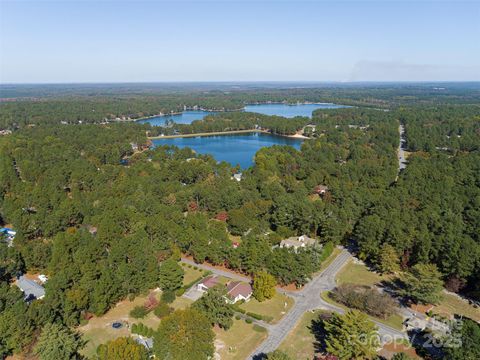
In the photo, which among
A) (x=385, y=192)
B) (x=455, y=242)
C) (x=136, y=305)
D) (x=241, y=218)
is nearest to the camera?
(x=136, y=305)

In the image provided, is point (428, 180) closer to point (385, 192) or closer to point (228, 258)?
point (385, 192)

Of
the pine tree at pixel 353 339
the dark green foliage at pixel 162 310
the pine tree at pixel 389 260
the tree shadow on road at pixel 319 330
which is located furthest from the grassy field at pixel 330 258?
the dark green foliage at pixel 162 310

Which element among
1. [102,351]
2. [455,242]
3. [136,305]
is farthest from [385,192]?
[102,351]

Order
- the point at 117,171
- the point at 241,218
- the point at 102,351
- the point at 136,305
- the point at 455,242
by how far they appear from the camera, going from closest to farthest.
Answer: the point at 102,351, the point at 136,305, the point at 455,242, the point at 241,218, the point at 117,171

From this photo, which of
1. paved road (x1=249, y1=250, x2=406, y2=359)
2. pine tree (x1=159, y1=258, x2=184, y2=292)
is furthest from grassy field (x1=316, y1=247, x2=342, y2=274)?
pine tree (x1=159, y1=258, x2=184, y2=292)

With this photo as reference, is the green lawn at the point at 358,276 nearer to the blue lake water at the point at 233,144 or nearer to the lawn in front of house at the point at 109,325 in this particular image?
the lawn in front of house at the point at 109,325

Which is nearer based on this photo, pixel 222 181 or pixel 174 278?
pixel 174 278
